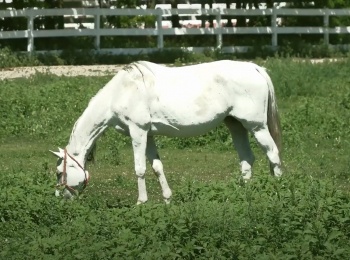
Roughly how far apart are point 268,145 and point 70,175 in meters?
2.39

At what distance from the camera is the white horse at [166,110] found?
1402 cm

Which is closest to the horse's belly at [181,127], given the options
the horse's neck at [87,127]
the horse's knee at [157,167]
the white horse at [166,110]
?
the white horse at [166,110]

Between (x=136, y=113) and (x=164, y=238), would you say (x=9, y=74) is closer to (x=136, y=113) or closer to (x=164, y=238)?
(x=136, y=113)

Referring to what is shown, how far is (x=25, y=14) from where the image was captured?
103 feet

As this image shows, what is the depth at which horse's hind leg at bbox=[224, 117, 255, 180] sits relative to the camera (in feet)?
48.5

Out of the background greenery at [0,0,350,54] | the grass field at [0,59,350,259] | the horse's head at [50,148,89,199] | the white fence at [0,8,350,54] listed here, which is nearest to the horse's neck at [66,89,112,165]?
the horse's head at [50,148,89,199]

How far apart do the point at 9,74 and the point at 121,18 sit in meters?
12.8

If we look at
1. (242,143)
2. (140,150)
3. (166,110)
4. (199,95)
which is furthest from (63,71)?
(140,150)

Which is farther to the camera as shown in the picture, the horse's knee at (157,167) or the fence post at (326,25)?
the fence post at (326,25)

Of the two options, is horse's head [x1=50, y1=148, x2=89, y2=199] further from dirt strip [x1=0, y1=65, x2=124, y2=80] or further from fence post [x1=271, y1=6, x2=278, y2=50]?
fence post [x1=271, y1=6, x2=278, y2=50]

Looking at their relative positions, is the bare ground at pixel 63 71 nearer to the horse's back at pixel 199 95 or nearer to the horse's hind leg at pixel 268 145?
the horse's back at pixel 199 95

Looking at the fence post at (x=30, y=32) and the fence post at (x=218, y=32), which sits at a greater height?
the fence post at (x=30, y=32)

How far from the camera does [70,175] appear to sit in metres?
13.9

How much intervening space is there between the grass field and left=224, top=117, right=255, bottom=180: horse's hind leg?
19 cm
